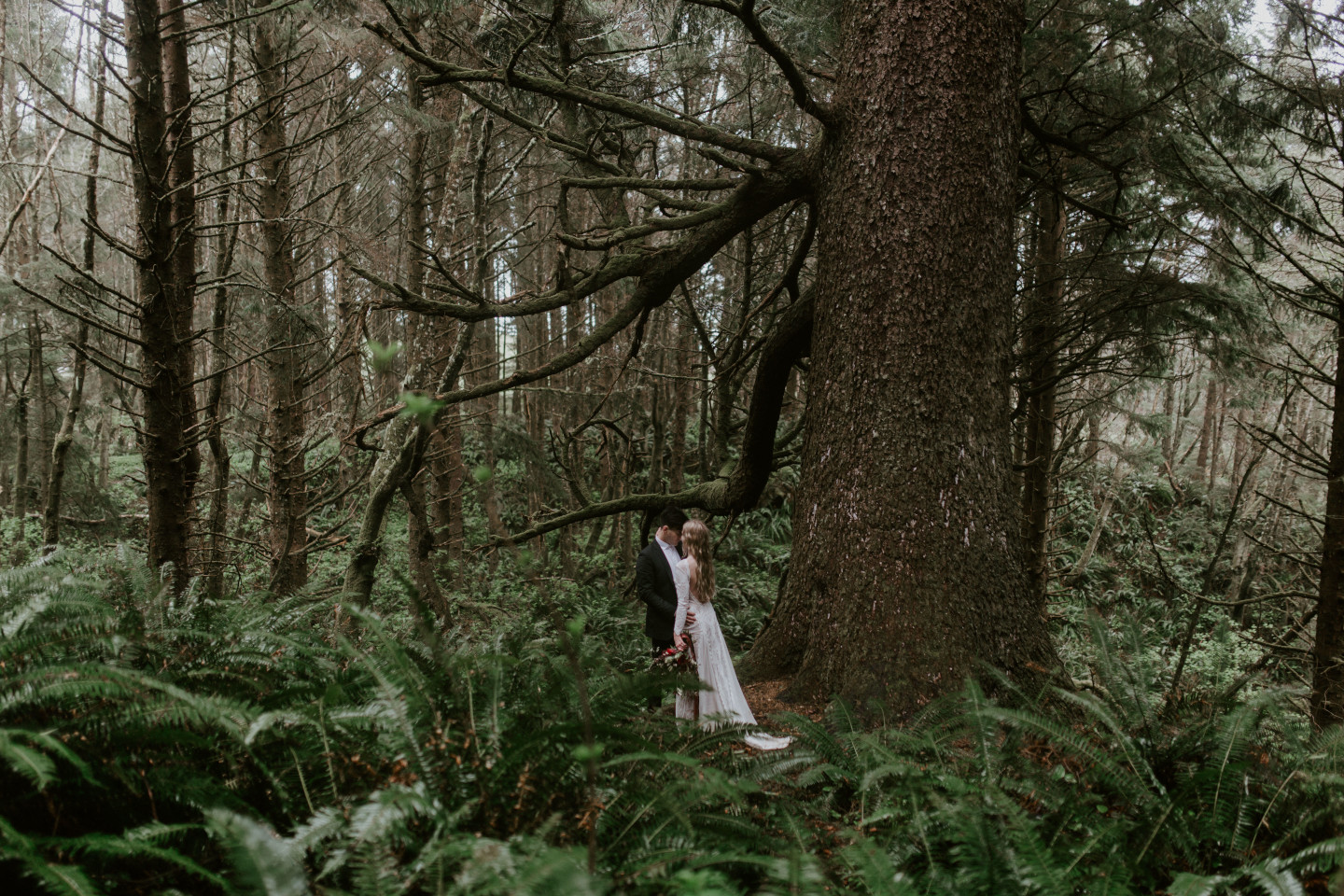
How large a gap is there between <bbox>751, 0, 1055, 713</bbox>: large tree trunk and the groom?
214 cm

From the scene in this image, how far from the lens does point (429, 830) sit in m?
1.68

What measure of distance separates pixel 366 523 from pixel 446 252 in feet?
17.3

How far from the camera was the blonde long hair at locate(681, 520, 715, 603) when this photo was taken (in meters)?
5.83

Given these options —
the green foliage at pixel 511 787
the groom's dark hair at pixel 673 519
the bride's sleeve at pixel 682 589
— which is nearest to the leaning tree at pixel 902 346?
the green foliage at pixel 511 787

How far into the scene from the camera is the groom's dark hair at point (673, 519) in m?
6.24

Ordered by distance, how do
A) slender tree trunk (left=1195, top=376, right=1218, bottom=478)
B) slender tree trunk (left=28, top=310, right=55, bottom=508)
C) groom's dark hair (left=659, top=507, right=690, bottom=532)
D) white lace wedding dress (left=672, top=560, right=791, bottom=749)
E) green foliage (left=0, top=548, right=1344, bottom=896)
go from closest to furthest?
green foliage (left=0, top=548, right=1344, bottom=896) < white lace wedding dress (left=672, top=560, right=791, bottom=749) < groom's dark hair (left=659, top=507, right=690, bottom=532) < slender tree trunk (left=28, top=310, right=55, bottom=508) < slender tree trunk (left=1195, top=376, right=1218, bottom=478)

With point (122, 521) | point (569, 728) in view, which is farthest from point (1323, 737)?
point (122, 521)

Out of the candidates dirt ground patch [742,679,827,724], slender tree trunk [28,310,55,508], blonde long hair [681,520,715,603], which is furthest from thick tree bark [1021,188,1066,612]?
slender tree trunk [28,310,55,508]

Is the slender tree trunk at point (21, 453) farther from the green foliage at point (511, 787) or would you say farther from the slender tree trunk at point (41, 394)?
the green foliage at point (511, 787)

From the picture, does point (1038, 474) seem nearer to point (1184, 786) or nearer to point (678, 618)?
point (678, 618)

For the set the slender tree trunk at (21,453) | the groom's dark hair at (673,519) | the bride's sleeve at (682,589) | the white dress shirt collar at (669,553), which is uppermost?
the slender tree trunk at (21,453)

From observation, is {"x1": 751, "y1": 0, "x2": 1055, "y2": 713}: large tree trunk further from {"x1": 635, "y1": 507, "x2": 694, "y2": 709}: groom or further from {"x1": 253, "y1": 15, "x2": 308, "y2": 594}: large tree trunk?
{"x1": 253, "y1": 15, "x2": 308, "y2": 594}: large tree trunk

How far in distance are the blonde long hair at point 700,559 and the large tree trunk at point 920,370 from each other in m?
1.73

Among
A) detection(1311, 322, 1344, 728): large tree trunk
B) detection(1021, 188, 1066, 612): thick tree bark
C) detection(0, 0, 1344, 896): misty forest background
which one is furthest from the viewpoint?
detection(1021, 188, 1066, 612): thick tree bark
